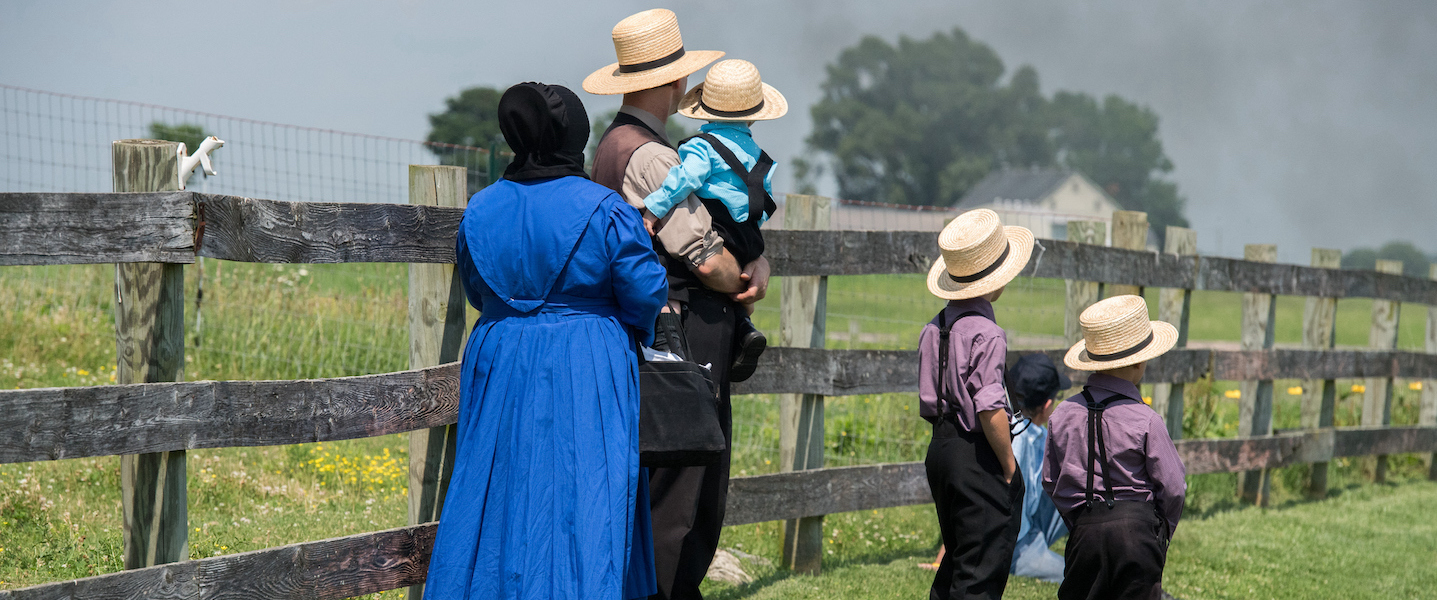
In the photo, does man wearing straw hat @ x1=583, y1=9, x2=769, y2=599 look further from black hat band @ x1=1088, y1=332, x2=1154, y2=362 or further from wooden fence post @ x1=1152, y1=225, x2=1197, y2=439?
wooden fence post @ x1=1152, y1=225, x2=1197, y2=439

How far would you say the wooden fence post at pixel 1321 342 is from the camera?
757 centimetres

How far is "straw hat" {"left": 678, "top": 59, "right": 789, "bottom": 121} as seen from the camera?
352cm

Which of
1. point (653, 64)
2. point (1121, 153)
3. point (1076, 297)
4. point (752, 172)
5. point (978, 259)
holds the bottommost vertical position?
point (1076, 297)

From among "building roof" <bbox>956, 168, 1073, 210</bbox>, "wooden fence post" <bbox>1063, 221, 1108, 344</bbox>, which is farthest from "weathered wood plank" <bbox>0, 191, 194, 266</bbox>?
"building roof" <bbox>956, 168, 1073, 210</bbox>

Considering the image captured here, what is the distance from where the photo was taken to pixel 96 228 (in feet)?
9.33

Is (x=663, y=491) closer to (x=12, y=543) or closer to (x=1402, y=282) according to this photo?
(x=12, y=543)

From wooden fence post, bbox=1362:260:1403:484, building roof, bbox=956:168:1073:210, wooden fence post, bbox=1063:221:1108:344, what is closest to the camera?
wooden fence post, bbox=1063:221:1108:344

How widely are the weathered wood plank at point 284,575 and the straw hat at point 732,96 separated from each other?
1667mm

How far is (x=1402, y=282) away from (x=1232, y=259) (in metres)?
2.62

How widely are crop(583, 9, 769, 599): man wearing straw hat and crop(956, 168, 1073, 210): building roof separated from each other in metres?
87.9

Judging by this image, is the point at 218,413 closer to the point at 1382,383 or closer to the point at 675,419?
the point at 675,419

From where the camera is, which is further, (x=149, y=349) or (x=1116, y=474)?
(x=1116, y=474)

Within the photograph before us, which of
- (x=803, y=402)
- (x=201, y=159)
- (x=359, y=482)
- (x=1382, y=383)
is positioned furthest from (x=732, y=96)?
(x=1382, y=383)

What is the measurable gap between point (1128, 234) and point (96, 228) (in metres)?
5.32
